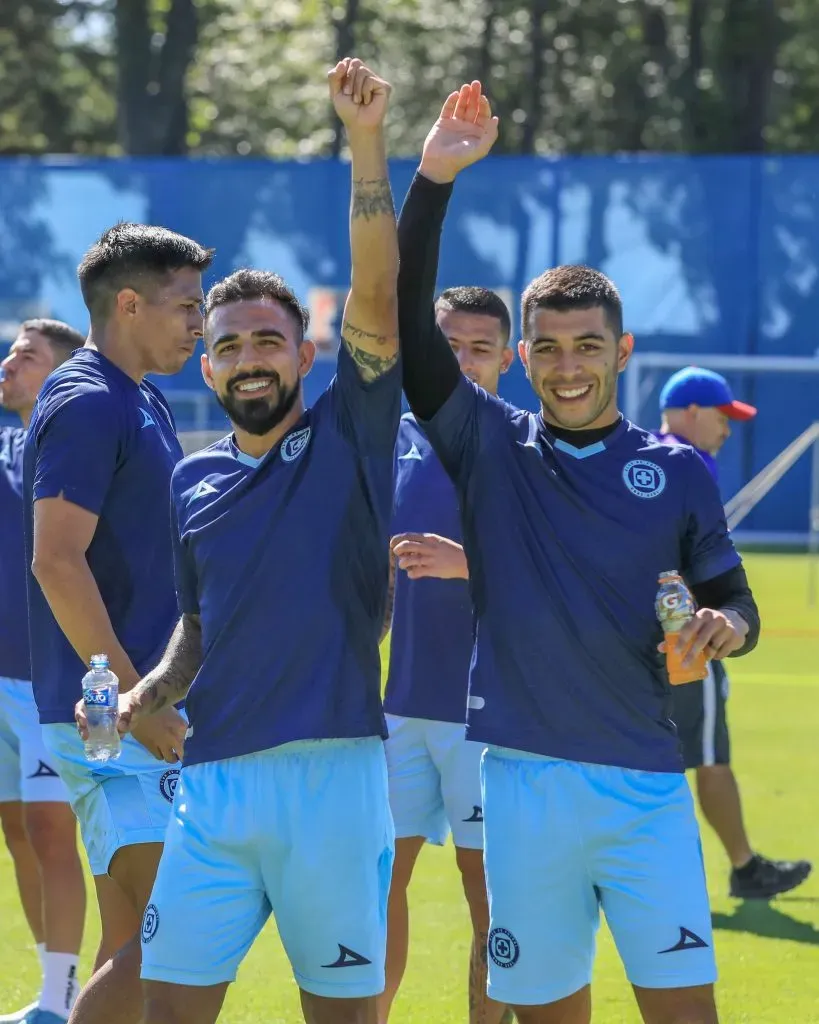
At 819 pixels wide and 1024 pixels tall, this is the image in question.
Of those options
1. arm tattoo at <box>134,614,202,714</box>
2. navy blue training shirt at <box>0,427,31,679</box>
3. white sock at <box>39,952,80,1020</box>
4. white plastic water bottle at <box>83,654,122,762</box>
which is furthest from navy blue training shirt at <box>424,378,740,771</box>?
navy blue training shirt at <box>0,427,31,679</box>

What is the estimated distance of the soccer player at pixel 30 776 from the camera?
5.73 m

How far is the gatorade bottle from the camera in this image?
3986 mm

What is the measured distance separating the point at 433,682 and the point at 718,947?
2035 millimetres

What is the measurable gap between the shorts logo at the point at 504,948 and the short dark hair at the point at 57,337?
347 cm

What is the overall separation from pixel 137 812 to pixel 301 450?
49.7 inches

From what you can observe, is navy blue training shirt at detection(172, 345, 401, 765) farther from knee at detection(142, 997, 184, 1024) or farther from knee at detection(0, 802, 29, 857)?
knee at detection(0, 802, 29, 857)

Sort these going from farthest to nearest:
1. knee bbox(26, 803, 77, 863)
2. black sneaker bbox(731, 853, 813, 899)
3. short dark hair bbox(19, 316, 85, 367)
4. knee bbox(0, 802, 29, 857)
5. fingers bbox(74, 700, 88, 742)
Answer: black sneaker bbox(731, 853, 813, 899) < short dark hair bbox(19, 316, 85, 367) < knee bbox(0, 802, 29, 857) < knee bbox(26, 803, 77, 863) < fingers bbox(74, 700, 88, 742)

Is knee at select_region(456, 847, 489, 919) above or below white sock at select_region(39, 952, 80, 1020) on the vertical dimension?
above

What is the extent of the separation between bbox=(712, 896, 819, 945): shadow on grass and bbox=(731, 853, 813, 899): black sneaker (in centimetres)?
5

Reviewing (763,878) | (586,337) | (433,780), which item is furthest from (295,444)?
(763,878)

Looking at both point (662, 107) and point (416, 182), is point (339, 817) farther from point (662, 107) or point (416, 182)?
point (662, 107)

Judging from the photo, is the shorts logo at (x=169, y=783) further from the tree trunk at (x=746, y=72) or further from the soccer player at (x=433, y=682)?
the tree trunk at (x=746, y=72)

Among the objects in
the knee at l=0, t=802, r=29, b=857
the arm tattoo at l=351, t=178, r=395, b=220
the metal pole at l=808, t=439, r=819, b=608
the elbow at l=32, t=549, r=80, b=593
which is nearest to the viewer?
the arm tattoo at l=351, t=178, r=395, b=220

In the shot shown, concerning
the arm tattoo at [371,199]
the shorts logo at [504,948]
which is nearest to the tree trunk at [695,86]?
the arm tattoo at [371,199]
